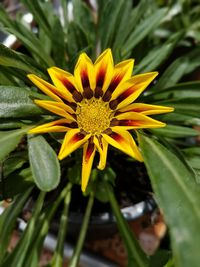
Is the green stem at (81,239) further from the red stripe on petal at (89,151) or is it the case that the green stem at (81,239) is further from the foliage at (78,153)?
the red stripe on petal at (89,151)

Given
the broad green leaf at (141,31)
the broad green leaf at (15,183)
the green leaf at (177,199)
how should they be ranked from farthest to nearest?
1. the broad green leaf at (141,31)
2. the broad green leaf at (15,183)
3. the green leaf at (177,199)

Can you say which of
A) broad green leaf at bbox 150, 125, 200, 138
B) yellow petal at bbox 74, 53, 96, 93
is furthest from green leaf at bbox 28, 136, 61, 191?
broad green leaf at bbox 150, 125, 200, 138

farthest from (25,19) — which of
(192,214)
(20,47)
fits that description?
(192,214)

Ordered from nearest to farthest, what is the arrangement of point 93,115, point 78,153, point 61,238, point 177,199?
point 177,199
point 93,115
point 78,153
point 61,238

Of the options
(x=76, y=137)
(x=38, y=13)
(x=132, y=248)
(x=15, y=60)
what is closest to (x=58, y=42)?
(x=38, y=13)

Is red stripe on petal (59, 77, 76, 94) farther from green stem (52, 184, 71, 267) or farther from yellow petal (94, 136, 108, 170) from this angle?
green stem (52, 184, 71, 267)

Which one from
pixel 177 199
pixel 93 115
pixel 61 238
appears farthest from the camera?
pixel 61 238

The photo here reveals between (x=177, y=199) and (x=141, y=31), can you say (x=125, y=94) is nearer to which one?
(x=177, y=199)

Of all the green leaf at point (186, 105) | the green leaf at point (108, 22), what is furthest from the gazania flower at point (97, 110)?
the green leaf at point (108, 22)

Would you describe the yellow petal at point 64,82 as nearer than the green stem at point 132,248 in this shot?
Yes
